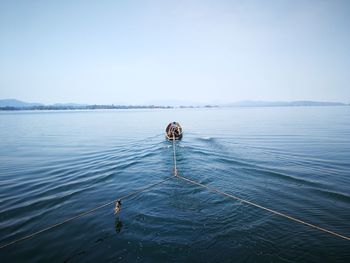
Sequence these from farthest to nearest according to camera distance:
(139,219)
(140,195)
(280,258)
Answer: (140,195) → (139,219) → (280,258)

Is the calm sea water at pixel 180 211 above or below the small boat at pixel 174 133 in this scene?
below

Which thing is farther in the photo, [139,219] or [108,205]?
[108,205]

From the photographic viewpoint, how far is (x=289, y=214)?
31.1 feet

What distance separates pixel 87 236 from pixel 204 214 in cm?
516

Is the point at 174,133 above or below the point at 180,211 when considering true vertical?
above

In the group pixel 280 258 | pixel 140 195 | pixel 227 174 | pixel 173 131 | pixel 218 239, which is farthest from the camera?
pixel 173 131

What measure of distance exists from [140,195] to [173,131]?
777 inches

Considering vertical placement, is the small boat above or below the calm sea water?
above

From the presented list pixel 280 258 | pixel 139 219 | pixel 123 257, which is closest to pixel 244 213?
pixel 280 258

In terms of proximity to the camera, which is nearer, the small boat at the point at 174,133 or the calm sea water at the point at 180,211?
the calm sea water at the point at 180,211

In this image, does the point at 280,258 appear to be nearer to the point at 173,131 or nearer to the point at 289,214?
the point at 289,214

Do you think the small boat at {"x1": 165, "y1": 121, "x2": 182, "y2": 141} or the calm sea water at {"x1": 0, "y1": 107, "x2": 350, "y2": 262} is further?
the small boat at {"x1": 165, "y1": 121, "x2": 182, "y2": 141}

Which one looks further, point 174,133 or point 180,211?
point 174,133

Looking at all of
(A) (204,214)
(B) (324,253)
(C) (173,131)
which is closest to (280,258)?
(B) (324,253)
